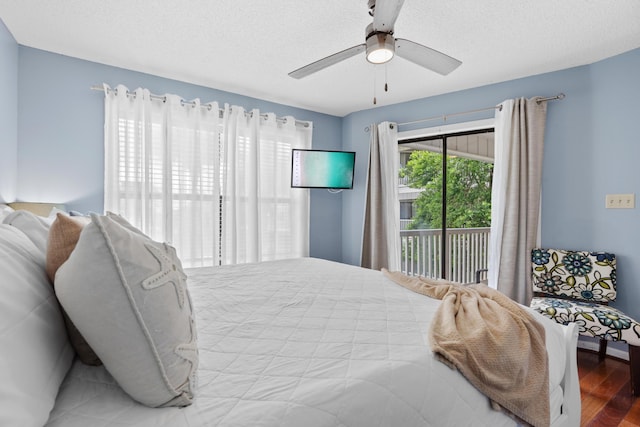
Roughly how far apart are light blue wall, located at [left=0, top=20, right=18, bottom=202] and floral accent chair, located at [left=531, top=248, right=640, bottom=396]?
13.4ft

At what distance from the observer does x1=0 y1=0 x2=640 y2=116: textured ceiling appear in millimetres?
2076

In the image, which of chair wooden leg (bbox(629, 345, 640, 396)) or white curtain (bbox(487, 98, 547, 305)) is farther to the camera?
white curtain (bbox(487, 98, 547, 305))

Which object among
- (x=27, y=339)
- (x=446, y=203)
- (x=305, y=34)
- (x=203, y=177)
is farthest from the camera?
(x=446, y=203)

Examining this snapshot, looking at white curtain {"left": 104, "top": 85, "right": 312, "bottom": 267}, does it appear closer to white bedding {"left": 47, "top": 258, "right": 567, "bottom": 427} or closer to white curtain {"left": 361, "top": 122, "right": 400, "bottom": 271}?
white curtain {"left": 361, "top": 122, "right": 400, "bottom": 271}

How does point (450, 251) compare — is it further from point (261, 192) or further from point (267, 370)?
point (267, 370)

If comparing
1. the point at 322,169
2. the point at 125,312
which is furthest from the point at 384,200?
the point at 125,312

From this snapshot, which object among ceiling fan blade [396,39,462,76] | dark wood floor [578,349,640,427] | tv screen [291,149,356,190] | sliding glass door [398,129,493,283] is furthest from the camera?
tv screen [291,149,356,190]

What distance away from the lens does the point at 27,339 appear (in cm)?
64

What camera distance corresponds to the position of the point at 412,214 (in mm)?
4219

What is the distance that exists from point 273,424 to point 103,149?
121 inches

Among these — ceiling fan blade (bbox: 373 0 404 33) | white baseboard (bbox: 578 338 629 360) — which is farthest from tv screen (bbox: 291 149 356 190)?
white baseboard (bbox: 578 338 629 360)

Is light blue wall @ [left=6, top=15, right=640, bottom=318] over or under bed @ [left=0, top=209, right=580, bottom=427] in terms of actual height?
over

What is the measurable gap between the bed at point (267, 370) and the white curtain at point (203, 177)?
1.93m

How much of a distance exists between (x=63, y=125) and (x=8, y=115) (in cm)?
38
